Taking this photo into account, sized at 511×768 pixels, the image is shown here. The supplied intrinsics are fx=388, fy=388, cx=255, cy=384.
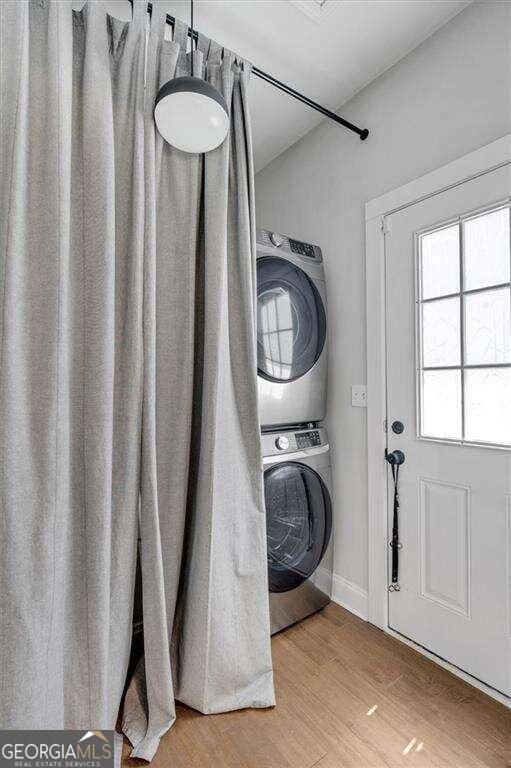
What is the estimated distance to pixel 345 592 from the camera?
6.73 ft

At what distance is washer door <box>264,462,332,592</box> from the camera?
5.79 feet

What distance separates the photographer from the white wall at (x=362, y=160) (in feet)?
4.91

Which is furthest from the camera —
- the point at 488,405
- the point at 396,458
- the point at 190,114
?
the point at 396,458

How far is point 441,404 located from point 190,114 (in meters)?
1.42

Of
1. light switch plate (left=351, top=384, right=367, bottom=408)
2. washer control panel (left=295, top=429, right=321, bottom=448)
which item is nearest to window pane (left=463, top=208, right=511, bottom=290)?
light switch plate (left=351, top=384, right=367, bottom=408)

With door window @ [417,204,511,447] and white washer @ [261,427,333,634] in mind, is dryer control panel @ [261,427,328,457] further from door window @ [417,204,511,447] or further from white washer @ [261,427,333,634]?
door window @ [417,204,511,447]

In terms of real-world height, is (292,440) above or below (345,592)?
above

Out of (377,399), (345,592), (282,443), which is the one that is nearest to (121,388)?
(282,443)

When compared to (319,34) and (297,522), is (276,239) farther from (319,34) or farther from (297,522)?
(297,522)

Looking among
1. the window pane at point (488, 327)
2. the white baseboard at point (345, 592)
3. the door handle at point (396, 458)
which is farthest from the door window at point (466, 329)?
the white baseboard at point (345, 592)

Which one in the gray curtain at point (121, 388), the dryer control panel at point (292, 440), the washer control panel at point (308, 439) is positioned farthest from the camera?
the washer control panel at point (308, 439)

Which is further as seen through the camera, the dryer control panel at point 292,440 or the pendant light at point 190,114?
the dryer control panel at point 292,440

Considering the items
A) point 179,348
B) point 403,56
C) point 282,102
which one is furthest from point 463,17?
point 179,348

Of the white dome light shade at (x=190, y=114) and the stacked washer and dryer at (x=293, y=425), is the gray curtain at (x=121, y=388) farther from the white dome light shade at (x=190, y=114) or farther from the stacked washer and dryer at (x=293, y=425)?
the stacked washer and dryer at (x=293, y=425)
